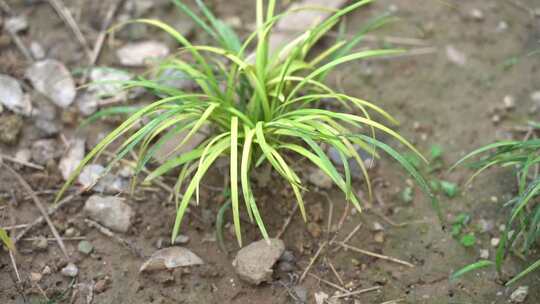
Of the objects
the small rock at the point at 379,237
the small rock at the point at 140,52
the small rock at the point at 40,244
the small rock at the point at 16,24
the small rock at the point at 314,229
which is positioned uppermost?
the small rock at the point at 16,24

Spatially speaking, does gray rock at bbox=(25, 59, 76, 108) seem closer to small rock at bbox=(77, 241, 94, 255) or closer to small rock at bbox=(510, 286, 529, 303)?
small rock at bbox=(77, 241, 94, 255)

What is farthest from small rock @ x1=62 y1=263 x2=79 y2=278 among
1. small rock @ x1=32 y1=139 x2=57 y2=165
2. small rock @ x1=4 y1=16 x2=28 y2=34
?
small rock @ x1=4 y1=16 x2=28 y2=34

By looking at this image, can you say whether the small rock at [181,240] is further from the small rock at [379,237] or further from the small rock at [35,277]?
the small rock at [379,237]

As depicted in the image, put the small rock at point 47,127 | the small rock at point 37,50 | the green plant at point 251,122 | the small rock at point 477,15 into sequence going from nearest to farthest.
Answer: the green plant at point 251,122 → the small rock at point 47,127 → the small rock at point 37,50 → the small rock at point 477,15

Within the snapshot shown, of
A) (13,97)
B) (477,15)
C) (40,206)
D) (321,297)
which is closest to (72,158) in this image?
(40,206)

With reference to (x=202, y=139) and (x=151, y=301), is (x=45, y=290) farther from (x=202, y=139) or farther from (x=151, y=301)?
(x=202, y=139)

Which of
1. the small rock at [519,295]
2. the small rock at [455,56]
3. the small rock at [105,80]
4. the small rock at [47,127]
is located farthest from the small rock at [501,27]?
the small rock at [47,127]

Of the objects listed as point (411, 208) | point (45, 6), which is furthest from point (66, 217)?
point (411, 208)
